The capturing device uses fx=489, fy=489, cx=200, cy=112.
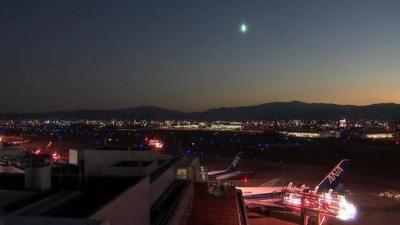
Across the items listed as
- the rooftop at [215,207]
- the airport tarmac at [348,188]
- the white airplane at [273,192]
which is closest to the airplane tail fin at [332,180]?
the white airplane at [273,192]

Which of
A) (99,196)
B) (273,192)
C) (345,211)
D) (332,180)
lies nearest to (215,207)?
(345,211)

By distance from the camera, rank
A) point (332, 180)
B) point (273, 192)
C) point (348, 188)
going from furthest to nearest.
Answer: point (348, 188) → point (332, 180) → point (273, 192)

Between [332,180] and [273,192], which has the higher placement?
[332,180]

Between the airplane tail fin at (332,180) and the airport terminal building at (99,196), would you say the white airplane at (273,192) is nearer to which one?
the airplane tail fin at (332,180)

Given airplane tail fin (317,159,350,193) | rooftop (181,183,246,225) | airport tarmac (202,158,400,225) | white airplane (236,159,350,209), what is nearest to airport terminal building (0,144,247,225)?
rooftop (181,183,246,225)

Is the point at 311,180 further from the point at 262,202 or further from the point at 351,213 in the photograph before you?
the point at 351,213

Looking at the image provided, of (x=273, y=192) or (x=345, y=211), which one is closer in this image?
(x=345, y=211)

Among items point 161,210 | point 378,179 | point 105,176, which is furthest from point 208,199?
point 378,179

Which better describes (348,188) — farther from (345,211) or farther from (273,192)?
(345,211)

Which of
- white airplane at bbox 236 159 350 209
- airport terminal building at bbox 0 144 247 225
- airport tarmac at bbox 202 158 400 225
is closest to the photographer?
airport terminal building at bbox 0 144 247 225

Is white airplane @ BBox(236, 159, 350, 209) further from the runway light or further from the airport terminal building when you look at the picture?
the runway light
